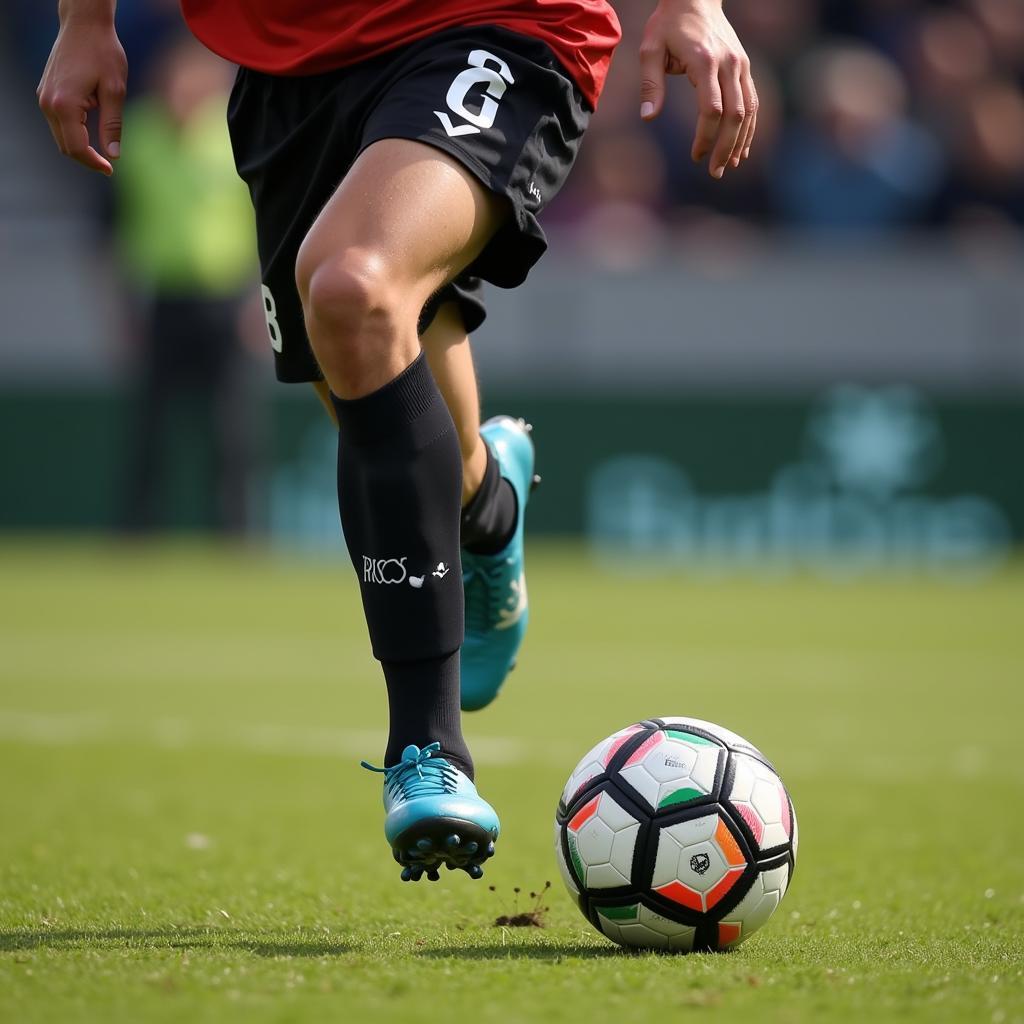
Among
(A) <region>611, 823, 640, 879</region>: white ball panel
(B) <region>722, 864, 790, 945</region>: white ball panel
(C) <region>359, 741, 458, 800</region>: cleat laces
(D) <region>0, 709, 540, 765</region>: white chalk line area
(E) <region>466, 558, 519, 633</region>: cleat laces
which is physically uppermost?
(C) <region>359, 741, 458, 800</region>: cleat laces

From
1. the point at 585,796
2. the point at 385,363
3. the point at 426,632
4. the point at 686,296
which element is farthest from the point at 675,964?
the point at 686,296

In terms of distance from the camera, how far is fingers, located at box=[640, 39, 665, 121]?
3.08 meters

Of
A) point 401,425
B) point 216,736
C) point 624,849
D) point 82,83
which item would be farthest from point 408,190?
point 216,736

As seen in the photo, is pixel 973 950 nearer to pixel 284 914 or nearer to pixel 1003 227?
pixel 284 914

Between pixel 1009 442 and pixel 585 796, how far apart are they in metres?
9.61

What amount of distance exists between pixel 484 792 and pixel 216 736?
1.19 meters

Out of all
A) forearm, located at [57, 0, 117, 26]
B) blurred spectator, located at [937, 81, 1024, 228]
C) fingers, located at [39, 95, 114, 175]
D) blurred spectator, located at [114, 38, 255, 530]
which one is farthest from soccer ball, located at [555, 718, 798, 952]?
blurred spectator, located at [937, 81, 1024, 228]

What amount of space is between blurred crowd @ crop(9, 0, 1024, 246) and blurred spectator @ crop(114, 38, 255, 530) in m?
2.18

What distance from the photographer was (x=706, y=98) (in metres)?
2.99

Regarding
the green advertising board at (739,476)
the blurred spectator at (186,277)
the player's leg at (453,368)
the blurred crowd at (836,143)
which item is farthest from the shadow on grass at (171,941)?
the blurred crowd at (836,143)

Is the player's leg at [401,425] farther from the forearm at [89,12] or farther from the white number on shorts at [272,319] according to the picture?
the forearm at [89,12]

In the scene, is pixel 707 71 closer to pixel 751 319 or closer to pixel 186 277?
pixel 186 277

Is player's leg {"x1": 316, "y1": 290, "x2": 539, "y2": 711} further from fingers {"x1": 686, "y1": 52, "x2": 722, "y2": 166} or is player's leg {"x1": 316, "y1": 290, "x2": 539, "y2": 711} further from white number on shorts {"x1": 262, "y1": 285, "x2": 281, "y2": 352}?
fingers {"x1": 686, "y1": 52, "x2": 722, "y2": 166}

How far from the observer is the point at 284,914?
317 cm
